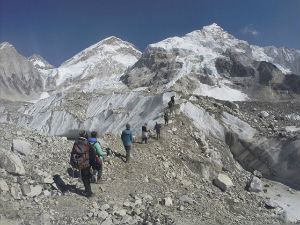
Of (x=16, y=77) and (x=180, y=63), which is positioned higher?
(x=180, y=63)

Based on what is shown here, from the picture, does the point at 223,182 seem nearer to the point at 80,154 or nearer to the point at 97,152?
the point at 97,152

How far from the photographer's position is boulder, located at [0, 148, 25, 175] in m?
10.1

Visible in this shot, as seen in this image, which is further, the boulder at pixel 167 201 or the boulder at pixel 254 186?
the boulder at pixel 254 186

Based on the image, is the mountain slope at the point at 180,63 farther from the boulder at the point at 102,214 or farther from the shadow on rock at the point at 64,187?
the boulder at the point at 102,214

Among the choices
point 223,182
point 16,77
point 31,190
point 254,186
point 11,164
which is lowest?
point 31,190

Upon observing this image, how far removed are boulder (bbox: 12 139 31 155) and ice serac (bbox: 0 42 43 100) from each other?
153 metres

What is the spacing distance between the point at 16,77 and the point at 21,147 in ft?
563

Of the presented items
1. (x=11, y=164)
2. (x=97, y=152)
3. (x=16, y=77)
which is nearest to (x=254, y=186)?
(x=97, y=152)

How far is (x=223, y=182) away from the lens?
15.1 m

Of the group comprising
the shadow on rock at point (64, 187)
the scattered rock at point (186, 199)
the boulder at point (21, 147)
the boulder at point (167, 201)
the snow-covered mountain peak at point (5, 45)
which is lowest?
the shadow on rock at point (64, 187)

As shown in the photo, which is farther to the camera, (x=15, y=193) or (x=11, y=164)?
(x=11, y=164)

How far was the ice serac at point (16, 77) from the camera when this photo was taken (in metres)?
161

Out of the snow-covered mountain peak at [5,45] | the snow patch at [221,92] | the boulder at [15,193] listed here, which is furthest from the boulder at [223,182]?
the snow-covered mountain peak at [5,45]

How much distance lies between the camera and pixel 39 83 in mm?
187750
